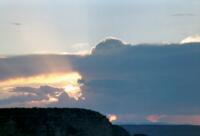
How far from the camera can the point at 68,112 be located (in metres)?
195

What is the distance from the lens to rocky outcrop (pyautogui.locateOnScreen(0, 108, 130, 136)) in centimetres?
18325

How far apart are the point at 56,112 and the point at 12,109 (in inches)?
445

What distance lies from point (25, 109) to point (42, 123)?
6771mm

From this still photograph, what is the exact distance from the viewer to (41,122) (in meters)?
186

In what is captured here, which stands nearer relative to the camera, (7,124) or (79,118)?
(7,124)

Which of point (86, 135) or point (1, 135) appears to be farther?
point (86, 135)

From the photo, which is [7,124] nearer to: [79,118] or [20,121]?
[20,121]

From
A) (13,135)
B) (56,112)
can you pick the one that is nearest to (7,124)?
(13,135)

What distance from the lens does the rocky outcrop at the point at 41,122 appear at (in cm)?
18325

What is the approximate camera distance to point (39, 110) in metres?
190

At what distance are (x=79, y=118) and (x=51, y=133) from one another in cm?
1196

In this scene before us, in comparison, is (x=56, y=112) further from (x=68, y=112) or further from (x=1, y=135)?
(x=1, y=135)

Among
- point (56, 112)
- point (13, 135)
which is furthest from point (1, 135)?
point (56, 112)

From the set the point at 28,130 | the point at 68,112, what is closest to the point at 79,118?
the point at 68,112
